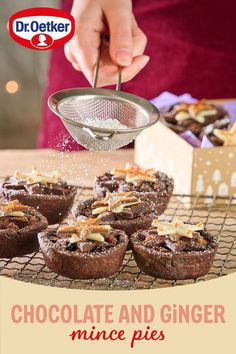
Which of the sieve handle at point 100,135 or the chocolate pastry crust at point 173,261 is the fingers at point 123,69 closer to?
the sieve handle at point 100,135

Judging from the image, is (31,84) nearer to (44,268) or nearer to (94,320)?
(44,268)

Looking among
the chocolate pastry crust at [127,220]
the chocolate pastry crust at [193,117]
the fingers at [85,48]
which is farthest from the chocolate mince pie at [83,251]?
the chocolate pastry crust at [193,117]

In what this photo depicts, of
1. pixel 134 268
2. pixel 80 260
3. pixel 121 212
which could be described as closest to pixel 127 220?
pixel 121 212

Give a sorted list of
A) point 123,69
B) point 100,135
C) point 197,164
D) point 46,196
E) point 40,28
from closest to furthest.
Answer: point 40,28 < point 100,135 < point 123,69 < point 46,196 < point 197,164

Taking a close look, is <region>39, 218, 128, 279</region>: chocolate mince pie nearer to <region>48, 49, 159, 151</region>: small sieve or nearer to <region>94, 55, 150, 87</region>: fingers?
<region>48, 49, 159, 151</region>: small sieve

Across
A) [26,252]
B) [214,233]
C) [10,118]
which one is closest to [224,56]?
[214,233]

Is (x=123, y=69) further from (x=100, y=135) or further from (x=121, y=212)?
(x=121, y=212)
